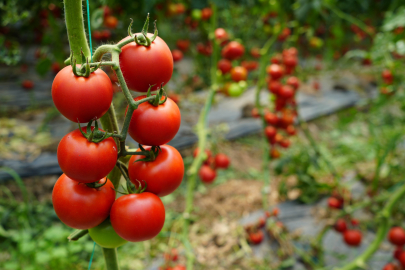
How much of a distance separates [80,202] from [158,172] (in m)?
0.10

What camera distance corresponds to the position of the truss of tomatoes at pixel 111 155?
0.29m

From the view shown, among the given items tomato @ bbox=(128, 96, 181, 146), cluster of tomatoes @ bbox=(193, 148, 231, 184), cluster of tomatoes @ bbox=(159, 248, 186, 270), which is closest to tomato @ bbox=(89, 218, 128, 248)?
tomato @ bbox=(128, 96, 181, 146)

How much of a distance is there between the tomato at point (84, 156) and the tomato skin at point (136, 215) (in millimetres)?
52

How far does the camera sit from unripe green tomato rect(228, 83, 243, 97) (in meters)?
1.33

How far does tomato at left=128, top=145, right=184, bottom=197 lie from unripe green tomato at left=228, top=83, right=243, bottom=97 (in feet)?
3.27

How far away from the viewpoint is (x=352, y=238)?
1198 mm

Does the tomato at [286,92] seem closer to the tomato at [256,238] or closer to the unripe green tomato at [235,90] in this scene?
the unripe green tomato at [235,90]

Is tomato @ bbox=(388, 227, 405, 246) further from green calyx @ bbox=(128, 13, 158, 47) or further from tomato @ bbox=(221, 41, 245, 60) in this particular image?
green calyx @ bbox=(128, 13, 158, 47)

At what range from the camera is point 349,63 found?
386 centimetres

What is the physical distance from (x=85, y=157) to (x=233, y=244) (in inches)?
48.6

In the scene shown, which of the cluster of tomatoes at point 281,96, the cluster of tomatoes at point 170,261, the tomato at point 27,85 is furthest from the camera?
the tomato at point 27,85

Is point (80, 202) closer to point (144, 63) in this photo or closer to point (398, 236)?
point (144, 63)

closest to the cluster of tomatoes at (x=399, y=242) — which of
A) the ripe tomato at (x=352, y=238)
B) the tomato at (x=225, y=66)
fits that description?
the ripe tomato at (x=352, y=238)

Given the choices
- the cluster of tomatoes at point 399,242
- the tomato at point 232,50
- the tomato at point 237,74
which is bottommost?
the cluster of tomatoes at point 399,242
